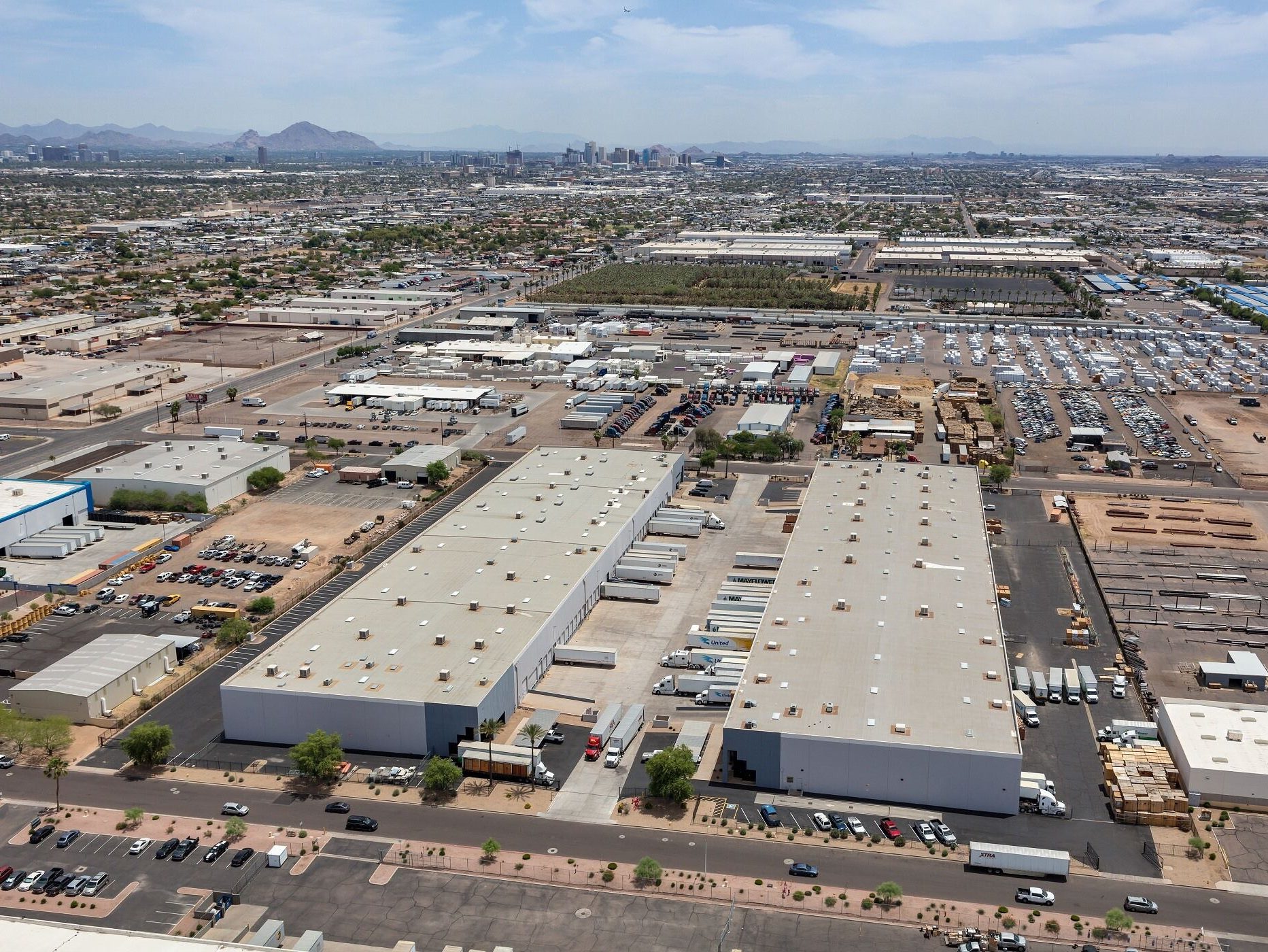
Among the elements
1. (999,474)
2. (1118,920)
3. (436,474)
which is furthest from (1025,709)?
(436,474)

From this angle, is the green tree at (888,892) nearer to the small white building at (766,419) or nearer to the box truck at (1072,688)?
the box truck at (1072,688)

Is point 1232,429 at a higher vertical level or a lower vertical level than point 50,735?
higher

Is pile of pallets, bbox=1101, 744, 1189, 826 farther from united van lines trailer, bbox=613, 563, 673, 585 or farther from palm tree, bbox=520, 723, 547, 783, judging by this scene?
united van lines trailer, bbox=613, 563, 673, 585

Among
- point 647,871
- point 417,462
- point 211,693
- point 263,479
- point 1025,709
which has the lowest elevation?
point 211,693

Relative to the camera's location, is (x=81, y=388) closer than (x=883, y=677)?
No

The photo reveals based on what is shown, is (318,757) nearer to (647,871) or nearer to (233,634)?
(647,871)

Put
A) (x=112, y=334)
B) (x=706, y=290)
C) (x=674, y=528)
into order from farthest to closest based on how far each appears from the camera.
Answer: (x=706, y=290)
(x=112, y=334)
(x=674, y=528)

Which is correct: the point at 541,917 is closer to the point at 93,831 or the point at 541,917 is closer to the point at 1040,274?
the point at 93,831

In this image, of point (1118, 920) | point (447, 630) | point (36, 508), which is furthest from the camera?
point (36, 508)
